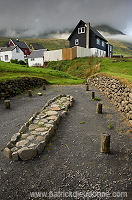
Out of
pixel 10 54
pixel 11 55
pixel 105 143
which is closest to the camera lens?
pixel 105 143

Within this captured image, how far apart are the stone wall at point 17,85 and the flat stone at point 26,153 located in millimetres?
9549

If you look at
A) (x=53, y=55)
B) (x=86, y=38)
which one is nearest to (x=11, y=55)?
(x=53, y=55)

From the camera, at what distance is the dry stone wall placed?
5.24m

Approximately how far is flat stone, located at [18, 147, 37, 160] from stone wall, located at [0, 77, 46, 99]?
9.55m

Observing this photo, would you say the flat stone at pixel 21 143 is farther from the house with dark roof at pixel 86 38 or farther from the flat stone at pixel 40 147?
the house with dark roof at pixel 86 38

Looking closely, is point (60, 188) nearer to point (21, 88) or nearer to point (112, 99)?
point (112, 99)

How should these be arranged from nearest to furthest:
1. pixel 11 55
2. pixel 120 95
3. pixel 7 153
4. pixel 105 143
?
pixel 7 153, pixel 105 143, pixel 120 95, pixel 11 55

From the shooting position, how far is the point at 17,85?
15633mm

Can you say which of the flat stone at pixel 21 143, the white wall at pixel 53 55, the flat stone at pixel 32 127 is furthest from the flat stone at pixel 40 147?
the white wall at pixel 53 55

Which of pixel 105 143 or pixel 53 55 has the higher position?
pixel 53 55

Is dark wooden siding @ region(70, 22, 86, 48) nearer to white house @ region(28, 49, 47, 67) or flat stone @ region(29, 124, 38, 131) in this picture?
white house @ region(28, 49, 47, 67)

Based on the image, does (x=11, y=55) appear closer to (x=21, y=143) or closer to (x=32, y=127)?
(x=32, y=127)

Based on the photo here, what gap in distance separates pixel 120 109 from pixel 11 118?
704 centimetres

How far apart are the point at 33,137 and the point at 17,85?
10.7 metres
